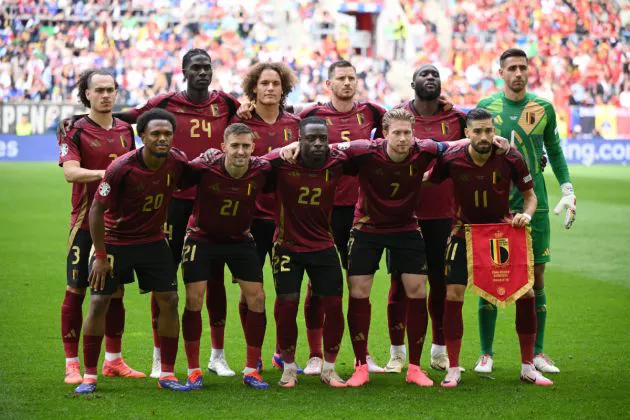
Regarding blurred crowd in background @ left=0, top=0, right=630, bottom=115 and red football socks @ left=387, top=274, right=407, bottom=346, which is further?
blurred crowd in background @ left=0, top=0, right=630, bottom=115

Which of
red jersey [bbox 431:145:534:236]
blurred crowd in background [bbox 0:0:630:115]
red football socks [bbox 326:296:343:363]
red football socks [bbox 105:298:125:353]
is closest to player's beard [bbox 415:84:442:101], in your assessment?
red jersey [bbox 431:145:534:236]

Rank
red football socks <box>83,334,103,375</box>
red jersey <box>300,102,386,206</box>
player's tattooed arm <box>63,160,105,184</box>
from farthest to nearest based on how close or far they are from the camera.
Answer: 1. red jersey <box>300,102,386,206</box>
2. player's tattooed arm <box>63,160,105,184</box>
3. red football socks <box>83,334,103,375</box>

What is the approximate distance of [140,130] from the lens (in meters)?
7.19

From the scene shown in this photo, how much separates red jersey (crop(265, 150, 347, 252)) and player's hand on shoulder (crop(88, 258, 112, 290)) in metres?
1.24

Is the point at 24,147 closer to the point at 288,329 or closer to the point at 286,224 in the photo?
the point at 286,224

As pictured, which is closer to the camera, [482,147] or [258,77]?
[482,147]

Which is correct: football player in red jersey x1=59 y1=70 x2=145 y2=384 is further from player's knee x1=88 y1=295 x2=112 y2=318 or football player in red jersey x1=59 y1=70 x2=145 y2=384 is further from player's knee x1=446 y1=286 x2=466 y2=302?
player's knee x1=446 y1=286 x2=466 y2=302

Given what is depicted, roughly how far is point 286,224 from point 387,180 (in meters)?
0.79

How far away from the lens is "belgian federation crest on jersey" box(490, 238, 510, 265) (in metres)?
7.55

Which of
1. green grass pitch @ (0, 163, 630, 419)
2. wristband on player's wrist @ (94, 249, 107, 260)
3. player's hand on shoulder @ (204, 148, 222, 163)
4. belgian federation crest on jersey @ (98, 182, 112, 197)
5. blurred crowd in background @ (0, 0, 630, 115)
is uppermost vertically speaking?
blurred crowd in background @ (0, 0, 630, 115)

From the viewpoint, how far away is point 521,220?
7.48 metres

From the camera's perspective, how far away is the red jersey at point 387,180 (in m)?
7.61

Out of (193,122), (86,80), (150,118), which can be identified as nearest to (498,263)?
(193,122)

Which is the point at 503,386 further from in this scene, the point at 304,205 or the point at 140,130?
the point at 140,130
